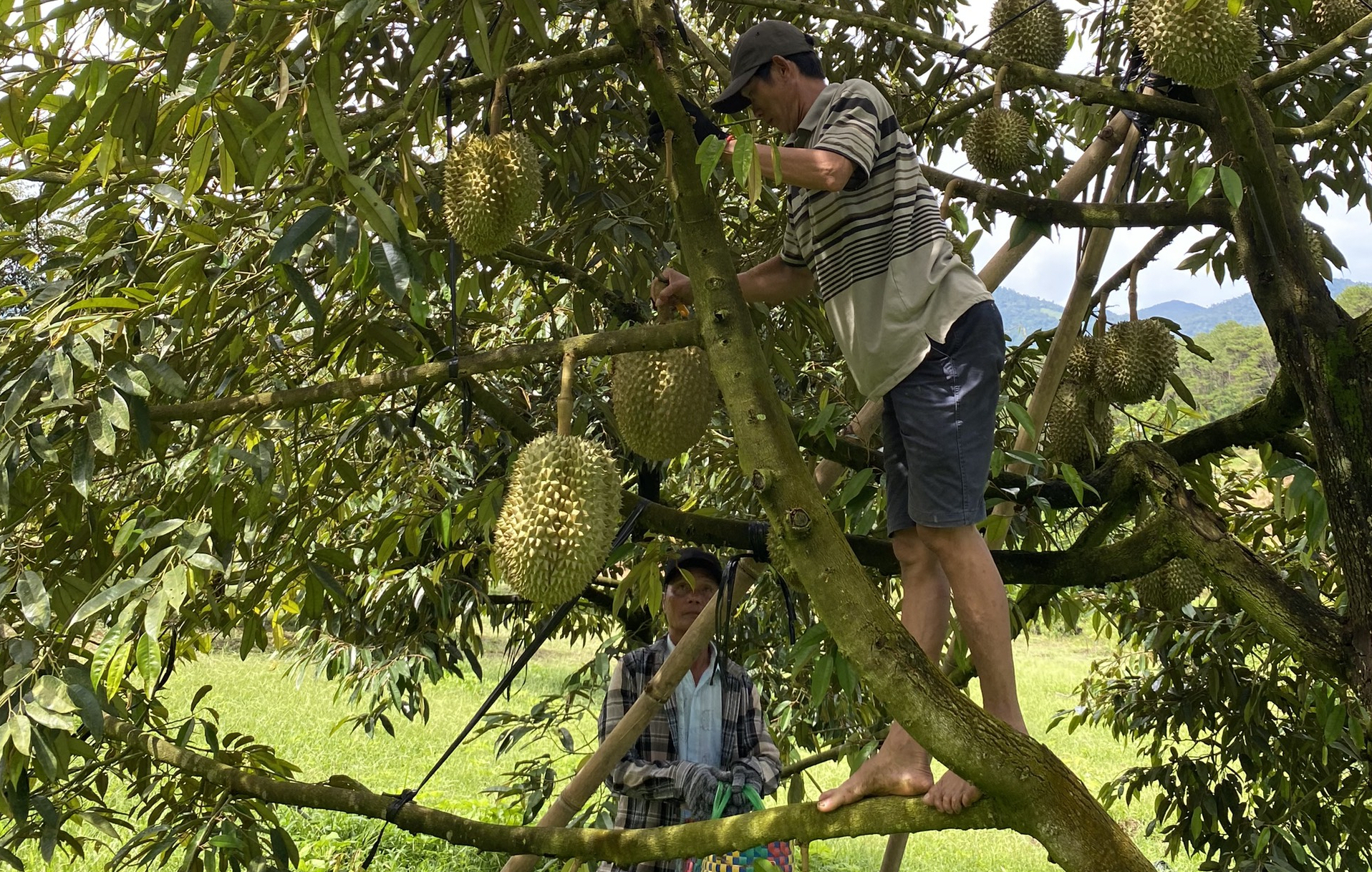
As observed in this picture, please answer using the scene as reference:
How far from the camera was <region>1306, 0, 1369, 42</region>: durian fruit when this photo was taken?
261 cm

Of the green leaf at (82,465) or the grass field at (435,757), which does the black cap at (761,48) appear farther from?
the grass field at (435,757)

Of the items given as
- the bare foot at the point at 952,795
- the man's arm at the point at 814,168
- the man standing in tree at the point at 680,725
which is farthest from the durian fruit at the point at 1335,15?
the bare foot at the point at 952,795

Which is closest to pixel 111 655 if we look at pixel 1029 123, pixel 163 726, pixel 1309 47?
pixel 163 726

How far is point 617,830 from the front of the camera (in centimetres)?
154

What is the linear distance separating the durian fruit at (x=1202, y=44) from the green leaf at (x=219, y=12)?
1555mm

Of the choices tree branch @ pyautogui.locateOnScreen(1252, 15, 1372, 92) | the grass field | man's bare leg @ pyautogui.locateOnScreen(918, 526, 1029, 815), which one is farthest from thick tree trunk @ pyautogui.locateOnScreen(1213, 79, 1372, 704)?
the grass field

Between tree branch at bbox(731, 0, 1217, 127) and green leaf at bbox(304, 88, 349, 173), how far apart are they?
→ 1072 millimetres

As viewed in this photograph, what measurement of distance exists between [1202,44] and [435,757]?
7.75m

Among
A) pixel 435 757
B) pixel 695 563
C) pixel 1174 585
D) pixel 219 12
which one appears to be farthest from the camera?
pixel 435 757

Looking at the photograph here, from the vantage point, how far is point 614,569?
292cm

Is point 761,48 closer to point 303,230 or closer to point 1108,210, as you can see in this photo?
point 1108,210

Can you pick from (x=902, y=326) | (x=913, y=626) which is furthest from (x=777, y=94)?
(x=913, y=626)

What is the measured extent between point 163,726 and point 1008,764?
2106 mm

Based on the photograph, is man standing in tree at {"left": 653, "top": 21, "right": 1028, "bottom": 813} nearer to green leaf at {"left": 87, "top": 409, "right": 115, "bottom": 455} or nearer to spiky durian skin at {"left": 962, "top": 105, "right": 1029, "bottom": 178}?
spiky durian skin at {"left": 962, "top": 105, "right": 1029, "bottom": 178}
